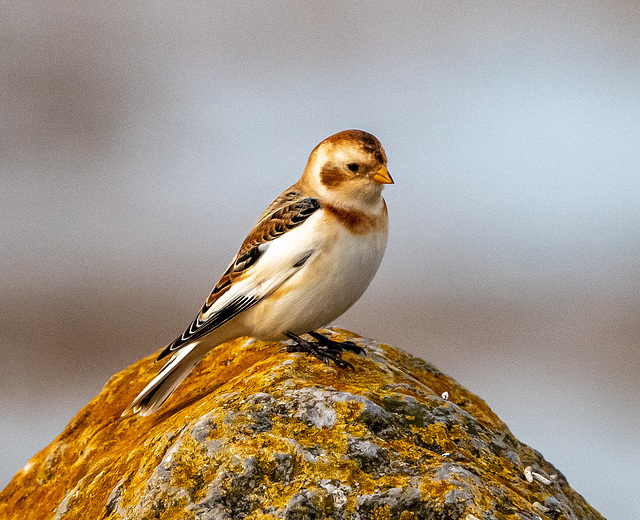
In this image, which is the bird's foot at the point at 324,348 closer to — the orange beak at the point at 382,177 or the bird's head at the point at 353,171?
the bird's head at the point at 353,171

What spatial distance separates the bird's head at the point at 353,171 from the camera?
4.21 meters

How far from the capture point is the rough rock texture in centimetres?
255

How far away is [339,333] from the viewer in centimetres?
456

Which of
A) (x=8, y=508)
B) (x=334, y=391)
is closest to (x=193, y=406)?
(x=334, y=391)

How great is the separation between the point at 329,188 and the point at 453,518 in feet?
7.36

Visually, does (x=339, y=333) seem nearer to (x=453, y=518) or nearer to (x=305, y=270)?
(x=305, y=270)

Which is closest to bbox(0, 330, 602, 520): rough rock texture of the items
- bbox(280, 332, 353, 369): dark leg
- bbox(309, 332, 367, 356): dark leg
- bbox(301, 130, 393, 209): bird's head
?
bbox(280, 332, 353, 369): dark leg

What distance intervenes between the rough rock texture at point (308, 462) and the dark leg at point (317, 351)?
0.08m

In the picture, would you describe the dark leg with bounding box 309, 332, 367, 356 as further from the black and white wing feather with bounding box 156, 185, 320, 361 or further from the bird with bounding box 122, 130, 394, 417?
the black and white wing feather with bounding box 156, 185, 320, 361

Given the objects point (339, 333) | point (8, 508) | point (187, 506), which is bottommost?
point (8, 508)

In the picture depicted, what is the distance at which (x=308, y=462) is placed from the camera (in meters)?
2.68

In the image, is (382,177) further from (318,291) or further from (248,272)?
(248,272)

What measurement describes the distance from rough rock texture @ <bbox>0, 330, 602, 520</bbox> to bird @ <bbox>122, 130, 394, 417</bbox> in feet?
1.00

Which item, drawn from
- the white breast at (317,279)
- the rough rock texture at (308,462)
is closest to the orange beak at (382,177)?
the white breast at (317,279)
